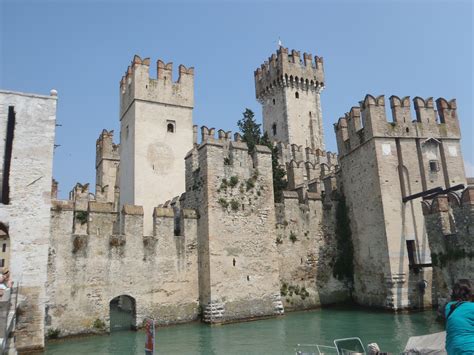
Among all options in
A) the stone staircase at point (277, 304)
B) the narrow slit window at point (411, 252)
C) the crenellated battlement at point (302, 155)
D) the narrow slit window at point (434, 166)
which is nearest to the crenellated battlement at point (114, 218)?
the stone staircase at point (277, 304)

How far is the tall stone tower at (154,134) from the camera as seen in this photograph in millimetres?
25453

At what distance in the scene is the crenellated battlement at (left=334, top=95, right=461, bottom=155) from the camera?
19797mm

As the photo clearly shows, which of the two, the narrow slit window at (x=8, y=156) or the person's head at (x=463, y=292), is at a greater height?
the narrow slit window at (x=8, y=156)

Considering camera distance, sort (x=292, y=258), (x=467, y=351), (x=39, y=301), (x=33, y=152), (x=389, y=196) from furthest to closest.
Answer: (x=292, y=258)
(x=389, y=196)
(x=33, y=152)
(x=39, y=301)
(x=467, y=351)

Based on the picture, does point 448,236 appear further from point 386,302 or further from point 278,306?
point 278,306

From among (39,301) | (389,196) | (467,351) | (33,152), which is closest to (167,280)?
(39,301)

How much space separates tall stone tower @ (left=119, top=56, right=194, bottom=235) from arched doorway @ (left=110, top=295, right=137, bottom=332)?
4399mm

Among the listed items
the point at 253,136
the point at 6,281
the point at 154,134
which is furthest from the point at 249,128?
the point at 6,281

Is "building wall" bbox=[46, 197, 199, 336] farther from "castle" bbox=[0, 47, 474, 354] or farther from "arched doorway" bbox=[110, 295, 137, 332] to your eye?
"arched doorway" bbox=[110, 295, 137, 332]

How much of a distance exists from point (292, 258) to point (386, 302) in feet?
15.6

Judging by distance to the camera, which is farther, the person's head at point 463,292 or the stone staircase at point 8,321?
→ the stone staircase at point 8,321

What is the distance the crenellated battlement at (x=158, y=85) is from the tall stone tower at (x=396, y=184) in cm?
1163

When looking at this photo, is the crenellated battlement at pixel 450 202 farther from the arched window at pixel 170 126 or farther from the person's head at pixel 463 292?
the arched window at pixel 170 126

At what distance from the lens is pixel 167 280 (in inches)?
685
